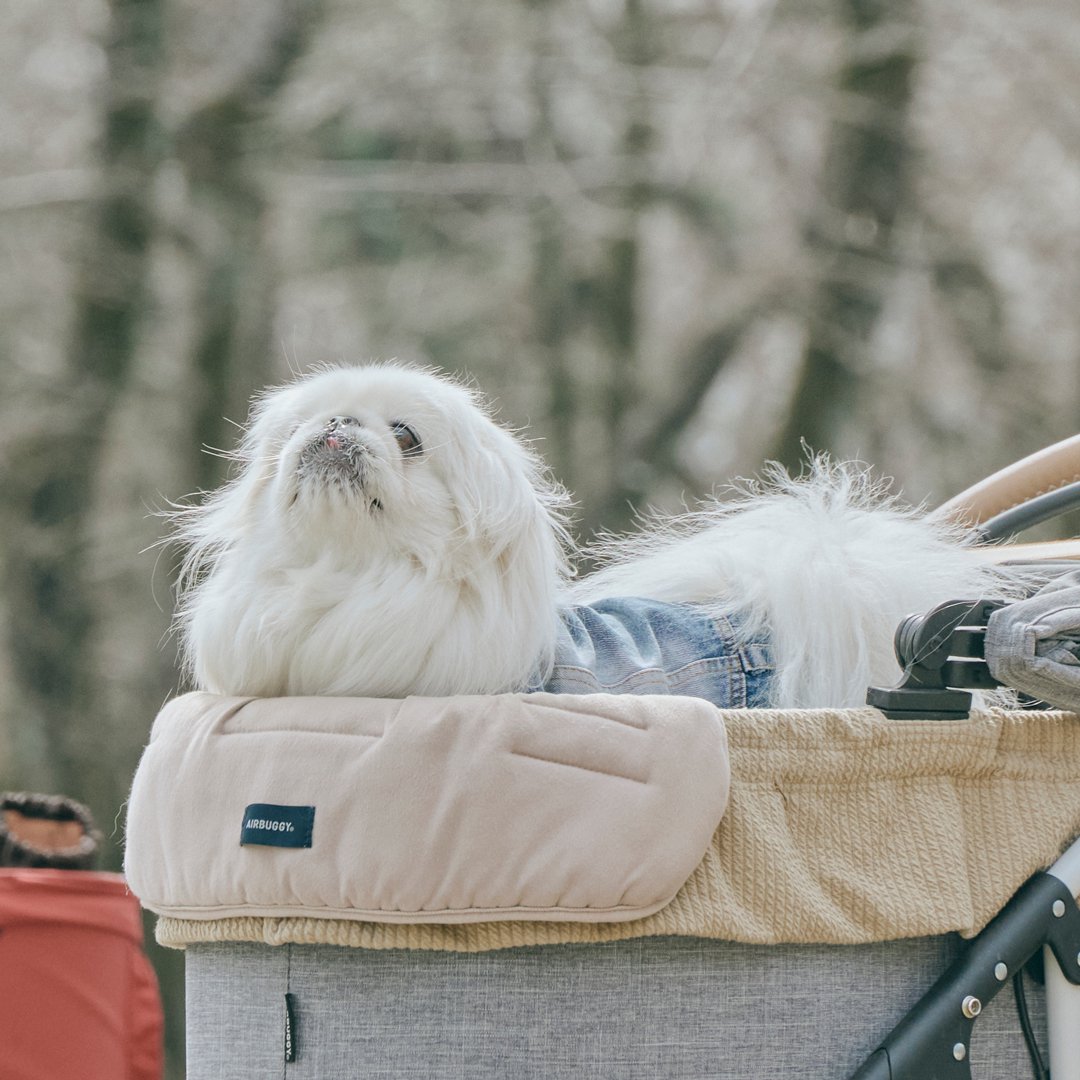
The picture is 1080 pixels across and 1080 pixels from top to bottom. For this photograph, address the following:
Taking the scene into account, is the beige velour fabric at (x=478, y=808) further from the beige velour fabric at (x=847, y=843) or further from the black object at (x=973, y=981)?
the black object at (x=973, y=981)

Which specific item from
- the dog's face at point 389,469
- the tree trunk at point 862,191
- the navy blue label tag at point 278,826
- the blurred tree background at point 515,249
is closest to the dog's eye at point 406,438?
the dog's face at point 389,469

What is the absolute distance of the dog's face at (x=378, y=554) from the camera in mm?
1515

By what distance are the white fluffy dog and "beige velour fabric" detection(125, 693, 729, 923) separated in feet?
0.58

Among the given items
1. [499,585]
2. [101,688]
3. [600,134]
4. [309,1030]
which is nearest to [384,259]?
[600,134]

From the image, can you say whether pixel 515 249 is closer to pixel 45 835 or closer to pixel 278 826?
pixel 45 835

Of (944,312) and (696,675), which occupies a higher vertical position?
(944,312)

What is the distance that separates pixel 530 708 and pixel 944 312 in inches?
189

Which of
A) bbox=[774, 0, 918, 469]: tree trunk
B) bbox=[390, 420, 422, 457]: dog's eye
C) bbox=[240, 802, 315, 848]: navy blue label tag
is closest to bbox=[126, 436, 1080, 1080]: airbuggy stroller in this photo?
bbox=[240, 802, 315, 848]: navy blue label tag

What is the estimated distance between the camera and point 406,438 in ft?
5.35

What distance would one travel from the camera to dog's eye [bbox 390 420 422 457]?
1.63 m

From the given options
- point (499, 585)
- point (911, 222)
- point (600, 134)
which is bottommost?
point (499, 585)

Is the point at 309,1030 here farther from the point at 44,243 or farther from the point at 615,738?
the point at 44,243

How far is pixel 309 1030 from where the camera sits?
135 centimetres

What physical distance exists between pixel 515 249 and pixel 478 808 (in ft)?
14.9
